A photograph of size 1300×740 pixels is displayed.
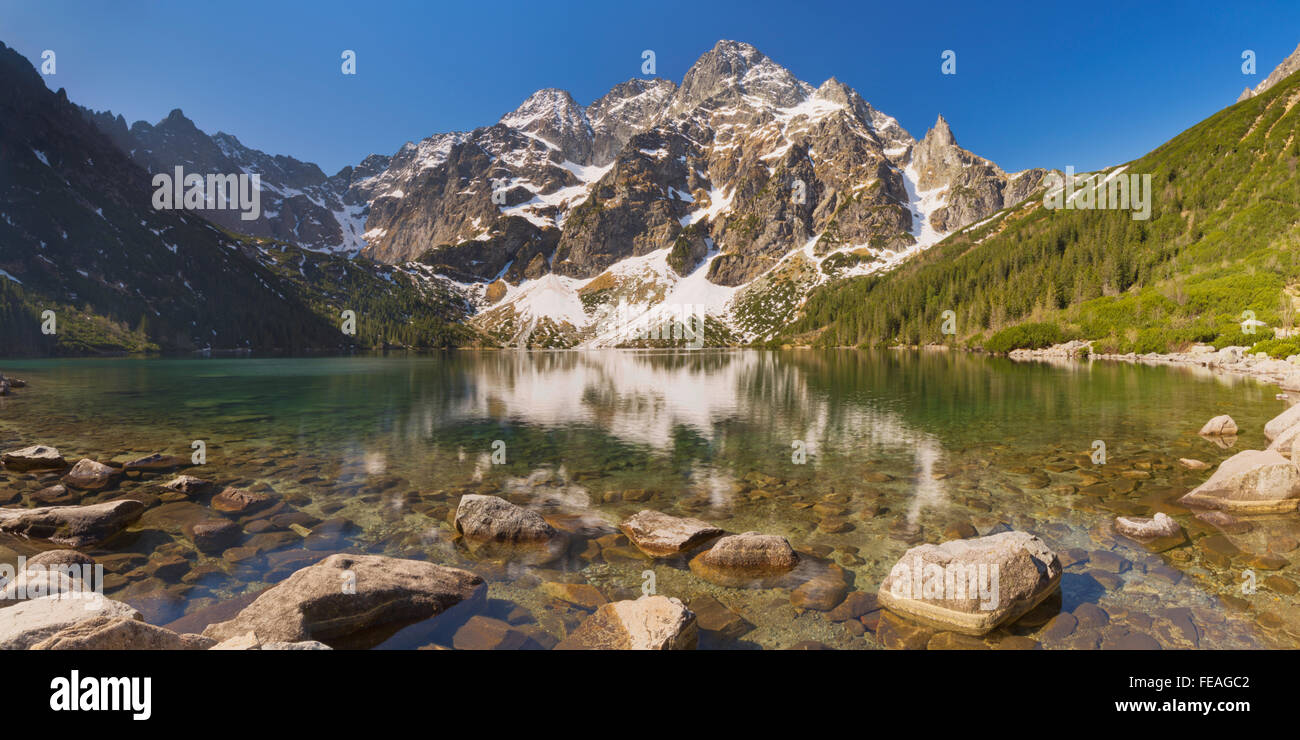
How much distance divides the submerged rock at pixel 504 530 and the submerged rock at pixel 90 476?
53.8 ft

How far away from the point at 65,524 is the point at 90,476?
8441 mm

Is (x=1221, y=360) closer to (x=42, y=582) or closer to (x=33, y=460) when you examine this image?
(x=42, y=582)

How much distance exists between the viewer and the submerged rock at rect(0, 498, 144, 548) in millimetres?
14375

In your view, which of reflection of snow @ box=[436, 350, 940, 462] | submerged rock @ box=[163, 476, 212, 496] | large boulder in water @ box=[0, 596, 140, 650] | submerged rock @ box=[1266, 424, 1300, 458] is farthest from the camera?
reflection of snow @ box=[436, 350, 940, 462]

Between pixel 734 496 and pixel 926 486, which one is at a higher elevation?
pixel 926 486

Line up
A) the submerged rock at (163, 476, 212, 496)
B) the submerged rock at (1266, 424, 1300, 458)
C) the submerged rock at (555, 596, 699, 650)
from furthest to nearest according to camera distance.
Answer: the submerged rock at (163, 476, 212, 496) → the submerged rock at (1266, 424, 1300, 458) → the submerged rock at (555, 596, 699, 650)

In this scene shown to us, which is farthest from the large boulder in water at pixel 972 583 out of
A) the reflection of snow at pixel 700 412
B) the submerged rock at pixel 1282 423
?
the submerged rock at pixel 1282 423

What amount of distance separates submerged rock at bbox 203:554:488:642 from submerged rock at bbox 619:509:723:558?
4639 mm

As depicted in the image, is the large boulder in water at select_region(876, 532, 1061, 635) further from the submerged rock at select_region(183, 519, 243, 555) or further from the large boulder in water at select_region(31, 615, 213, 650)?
the submerged rock at select_region(183, 519, 243, 555)

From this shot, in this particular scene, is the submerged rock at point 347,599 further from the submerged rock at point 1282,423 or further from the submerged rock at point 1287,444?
the submerged rock at point 1282,423

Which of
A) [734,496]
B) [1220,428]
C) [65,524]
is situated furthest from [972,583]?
[1220,428]

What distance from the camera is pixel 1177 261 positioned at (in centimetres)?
12156

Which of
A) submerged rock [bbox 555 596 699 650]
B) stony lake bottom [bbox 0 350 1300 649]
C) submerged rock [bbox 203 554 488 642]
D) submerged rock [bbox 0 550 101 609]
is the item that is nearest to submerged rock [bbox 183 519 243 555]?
stony lake bottom [bbox 0 350 1300 649]

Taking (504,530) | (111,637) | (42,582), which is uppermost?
(111,637)
